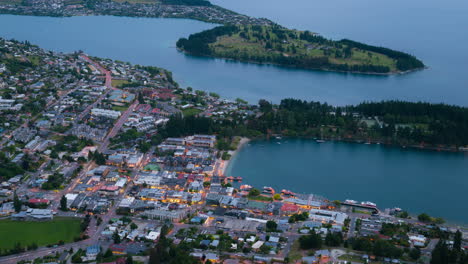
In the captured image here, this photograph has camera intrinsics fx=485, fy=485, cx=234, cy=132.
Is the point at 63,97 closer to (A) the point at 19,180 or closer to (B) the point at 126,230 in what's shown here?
(A) the point at 19,180

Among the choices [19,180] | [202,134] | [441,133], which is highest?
[441,133]

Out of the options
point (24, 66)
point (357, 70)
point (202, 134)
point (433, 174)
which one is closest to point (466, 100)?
point (357, 70)

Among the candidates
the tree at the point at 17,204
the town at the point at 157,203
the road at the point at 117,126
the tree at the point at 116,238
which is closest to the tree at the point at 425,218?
the town at the point at 157,203

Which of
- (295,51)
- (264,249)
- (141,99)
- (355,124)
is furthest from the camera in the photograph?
(295,51)

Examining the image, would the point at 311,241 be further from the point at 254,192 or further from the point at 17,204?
the point at 17,204

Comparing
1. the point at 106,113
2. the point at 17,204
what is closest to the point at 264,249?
the point at 17,204

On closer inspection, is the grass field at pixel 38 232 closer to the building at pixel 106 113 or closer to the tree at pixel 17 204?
the tree at pixel 17 204
